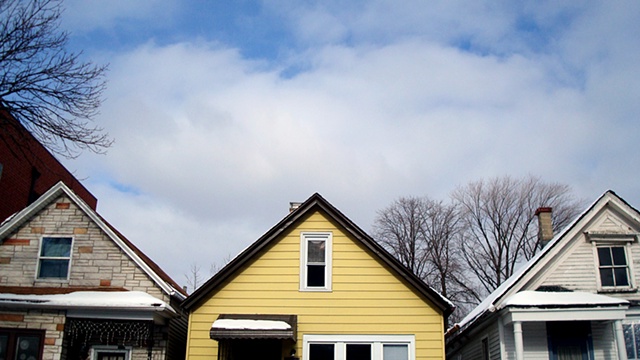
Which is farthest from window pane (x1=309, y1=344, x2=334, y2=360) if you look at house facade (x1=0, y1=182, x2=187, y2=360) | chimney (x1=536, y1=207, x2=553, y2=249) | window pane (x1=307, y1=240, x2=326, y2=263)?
chimney (x1=536, y1=207, x2=553, y2=249)

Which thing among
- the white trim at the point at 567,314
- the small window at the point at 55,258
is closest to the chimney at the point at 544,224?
the white trim at the point at 567,314

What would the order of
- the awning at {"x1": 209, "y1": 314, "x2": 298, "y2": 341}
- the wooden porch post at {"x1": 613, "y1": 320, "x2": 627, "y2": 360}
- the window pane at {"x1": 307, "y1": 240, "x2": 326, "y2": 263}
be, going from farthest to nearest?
the window pane at {"x1": 307, "y1": 240, "x2": 326, "y2": 263}, the wooden porch post at {"x1": 613, "y1": 320, "x2": 627, "y2": 360}, the awning at {"x1": 209, "y1": 314, "x2": 298, "y2": 341}

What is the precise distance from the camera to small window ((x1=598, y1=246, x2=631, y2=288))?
1825cm

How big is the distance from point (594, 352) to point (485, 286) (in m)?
23.5

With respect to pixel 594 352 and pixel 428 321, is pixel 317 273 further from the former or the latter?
pixel 594 352

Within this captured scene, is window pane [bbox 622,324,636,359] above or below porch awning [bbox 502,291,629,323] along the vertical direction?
below

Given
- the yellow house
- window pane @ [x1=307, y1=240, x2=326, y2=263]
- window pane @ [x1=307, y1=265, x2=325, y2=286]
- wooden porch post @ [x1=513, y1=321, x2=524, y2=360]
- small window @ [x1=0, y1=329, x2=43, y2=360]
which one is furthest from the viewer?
window pane @ [x1=307, y1=240, x2=326, y2=263]

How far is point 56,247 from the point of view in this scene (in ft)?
59.7

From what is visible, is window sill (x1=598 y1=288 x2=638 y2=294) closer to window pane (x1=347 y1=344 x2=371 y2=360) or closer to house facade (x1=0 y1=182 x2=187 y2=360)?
window pane (x1=347 y1=344 x2=371 y2=360)

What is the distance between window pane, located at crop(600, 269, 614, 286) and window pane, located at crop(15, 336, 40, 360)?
15.8 m

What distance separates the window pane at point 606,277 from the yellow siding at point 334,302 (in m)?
5.20

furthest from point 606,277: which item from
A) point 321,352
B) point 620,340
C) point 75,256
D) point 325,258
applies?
point 75,256

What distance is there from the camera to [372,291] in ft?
56.2

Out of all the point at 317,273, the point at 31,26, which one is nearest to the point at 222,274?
the point at 317,273
